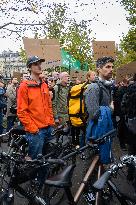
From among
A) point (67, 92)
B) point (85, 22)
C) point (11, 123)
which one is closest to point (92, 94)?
point (67, 92)

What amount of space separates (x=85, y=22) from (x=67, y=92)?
7334 mm

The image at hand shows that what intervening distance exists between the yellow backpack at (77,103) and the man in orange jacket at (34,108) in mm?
1744

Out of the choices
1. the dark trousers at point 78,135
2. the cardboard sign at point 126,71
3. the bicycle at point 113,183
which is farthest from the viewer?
the cardboard sign at point 126,71

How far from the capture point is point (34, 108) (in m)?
5.47

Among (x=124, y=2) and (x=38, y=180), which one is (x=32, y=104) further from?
(x=124, y=2)

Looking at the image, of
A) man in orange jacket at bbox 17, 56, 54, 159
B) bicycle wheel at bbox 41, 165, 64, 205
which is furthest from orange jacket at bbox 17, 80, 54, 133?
bicycle wheel at bbox 41, 165, 64, 205

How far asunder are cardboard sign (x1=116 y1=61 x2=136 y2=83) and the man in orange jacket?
3.11 meters

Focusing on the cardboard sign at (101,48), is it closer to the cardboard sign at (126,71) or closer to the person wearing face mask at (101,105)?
the cardboard sign at (126,71)

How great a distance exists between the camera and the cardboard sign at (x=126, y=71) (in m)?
8.27

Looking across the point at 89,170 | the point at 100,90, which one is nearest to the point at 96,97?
the point at 100,90

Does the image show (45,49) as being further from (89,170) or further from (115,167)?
(115,167)

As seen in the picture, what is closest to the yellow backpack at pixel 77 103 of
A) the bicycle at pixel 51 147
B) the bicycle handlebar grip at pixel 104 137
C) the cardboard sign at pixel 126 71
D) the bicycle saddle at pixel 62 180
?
the cardboard sign at pixel 126 71

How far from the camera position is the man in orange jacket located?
5.39m

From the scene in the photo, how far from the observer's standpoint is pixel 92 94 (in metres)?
4.81
